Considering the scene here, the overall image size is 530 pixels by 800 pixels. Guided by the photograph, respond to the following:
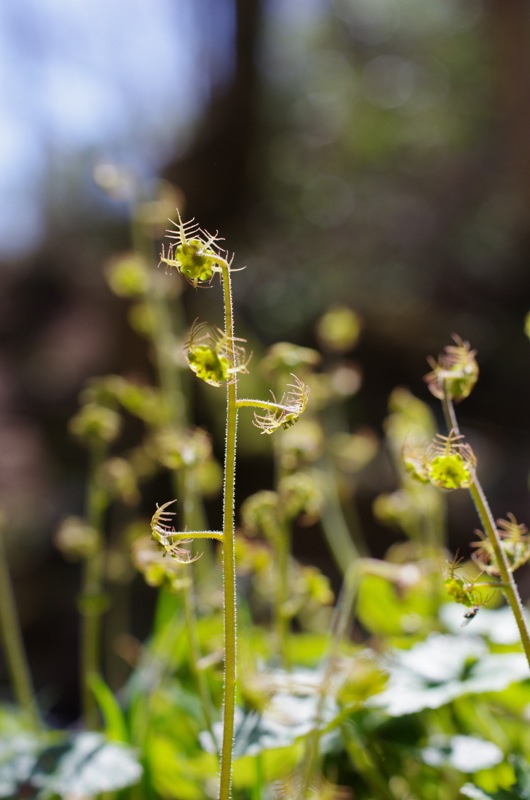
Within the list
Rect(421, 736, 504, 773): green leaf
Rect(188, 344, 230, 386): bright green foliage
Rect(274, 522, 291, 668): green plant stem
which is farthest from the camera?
Rect(274, 522, 291, 668): green plant stem

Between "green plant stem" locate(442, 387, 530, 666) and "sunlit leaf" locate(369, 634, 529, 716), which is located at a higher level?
"green plant stem" locate(442, 387, 530, 666)

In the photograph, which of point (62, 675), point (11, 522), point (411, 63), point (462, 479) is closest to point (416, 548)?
point (462, 479)

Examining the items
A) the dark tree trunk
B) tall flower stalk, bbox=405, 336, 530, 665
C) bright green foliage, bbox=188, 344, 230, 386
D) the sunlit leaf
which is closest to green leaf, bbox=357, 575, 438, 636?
the sunlit leaf

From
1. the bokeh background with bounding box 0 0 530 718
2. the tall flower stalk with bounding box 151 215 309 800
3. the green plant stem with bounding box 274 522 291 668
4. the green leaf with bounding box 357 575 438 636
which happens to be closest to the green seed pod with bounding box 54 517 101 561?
the green plant stem with bounding box 274 522 291 668

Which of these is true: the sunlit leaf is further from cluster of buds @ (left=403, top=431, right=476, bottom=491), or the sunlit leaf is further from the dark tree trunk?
the dark tree trunk

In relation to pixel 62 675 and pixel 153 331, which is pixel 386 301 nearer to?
pixel 62 675

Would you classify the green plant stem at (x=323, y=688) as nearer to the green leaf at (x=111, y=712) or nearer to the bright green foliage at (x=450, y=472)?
the bright green foliage at (x=450, y=472)

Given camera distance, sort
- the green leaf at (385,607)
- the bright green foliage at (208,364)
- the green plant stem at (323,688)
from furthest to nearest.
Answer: the green leaf at (385,607) → the green plant stem at (323,688) → the bright green foliage at (208,364)

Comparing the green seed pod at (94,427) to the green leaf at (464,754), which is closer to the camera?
the green leaf at (464,754)

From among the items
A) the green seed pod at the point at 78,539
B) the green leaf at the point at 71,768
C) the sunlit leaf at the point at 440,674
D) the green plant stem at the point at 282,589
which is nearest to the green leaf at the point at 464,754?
the sunlit leaf at the point at 440,674

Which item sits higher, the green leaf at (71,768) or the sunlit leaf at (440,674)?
the sunlit leaf at (440,674)

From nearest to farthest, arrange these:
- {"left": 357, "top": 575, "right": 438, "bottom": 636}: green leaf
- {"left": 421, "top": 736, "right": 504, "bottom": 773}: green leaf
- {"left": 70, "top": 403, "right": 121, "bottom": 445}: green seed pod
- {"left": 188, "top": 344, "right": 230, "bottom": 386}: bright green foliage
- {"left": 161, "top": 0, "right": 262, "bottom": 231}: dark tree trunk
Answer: {"left": 188, "top": 344, "right": 230, "bottom": 386}: bright green foliage < {"left": 421, "top": 736, "right": 504, "bottom": 773}: green leaf < {"left": 70, "top": 403, "right": 121, "bottom": 445}: green seed pod < {"left": 357, "top": 575, "right": 438, "bottom": 636}: green leaf < {"left": 161, "top": 0, "right": 262, "bottom": 231}: dark tree trunk

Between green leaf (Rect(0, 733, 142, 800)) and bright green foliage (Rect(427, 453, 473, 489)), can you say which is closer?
bright green foliage (Rect(427, 453, 473, 489))
